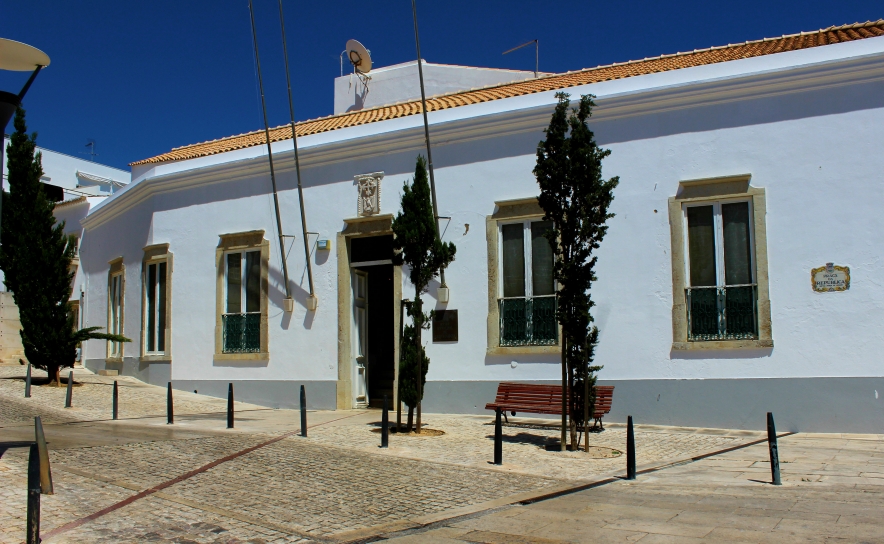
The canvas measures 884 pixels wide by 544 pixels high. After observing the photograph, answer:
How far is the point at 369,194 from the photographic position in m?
15.0

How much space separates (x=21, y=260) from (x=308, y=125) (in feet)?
23.2

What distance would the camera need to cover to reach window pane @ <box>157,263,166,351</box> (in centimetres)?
1741

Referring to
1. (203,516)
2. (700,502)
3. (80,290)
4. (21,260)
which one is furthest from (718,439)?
(80,290)

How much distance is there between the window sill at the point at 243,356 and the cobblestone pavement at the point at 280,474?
2.36 m

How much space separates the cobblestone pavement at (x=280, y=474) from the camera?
6.55 meters

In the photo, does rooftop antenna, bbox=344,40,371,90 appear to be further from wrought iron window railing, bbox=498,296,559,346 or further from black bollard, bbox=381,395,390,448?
black bollard, bbox=381,395,390,448

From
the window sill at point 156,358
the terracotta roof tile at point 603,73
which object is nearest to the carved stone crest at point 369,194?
the terracotta roof tile at point 603,73

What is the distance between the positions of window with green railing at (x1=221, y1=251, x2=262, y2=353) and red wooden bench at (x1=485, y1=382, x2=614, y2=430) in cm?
591

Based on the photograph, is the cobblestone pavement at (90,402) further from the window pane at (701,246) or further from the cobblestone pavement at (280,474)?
the window pane at (701,246)

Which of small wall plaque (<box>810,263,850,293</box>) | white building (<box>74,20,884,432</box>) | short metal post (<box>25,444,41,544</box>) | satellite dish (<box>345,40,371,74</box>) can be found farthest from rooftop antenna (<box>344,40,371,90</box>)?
short metal post (<box>25,444,41,544</box>)

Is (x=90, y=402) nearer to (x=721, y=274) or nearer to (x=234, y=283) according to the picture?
(x=234, y=283)

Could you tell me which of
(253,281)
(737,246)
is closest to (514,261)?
(737,246)

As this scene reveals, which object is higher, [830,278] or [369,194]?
[369,194]

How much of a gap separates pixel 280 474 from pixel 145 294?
10.5 metres
